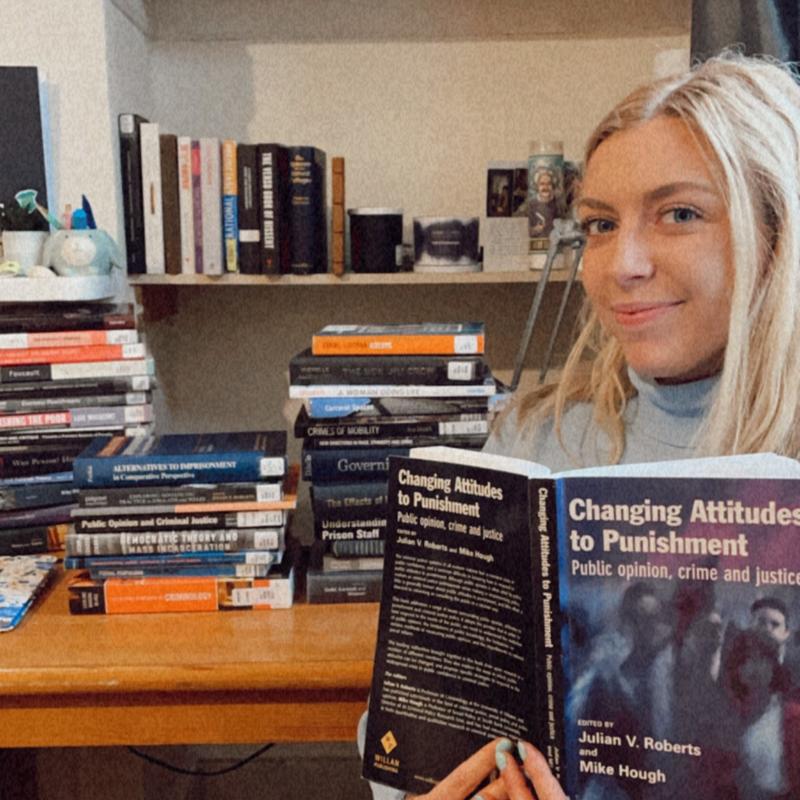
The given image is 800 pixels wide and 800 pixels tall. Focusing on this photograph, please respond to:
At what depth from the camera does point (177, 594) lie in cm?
116

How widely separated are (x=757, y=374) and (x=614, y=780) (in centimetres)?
44

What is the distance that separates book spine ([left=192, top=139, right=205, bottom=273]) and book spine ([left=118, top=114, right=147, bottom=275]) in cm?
9

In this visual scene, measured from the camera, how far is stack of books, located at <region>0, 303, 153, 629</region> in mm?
1305

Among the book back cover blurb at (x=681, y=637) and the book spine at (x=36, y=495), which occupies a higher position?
the book back cover blurb at (x=681, y=637)

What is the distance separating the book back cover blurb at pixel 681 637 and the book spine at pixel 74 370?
2.91 ft

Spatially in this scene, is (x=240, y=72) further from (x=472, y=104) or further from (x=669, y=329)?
(x=669, y=329)

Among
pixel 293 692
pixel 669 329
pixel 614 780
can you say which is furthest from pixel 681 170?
pixel 293 692

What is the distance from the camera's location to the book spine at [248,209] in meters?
1.41

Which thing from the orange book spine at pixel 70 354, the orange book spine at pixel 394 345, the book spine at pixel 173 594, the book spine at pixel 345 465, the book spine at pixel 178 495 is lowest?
the book spine at pixel 173 594

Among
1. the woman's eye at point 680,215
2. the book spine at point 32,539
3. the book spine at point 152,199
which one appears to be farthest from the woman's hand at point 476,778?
the book spine at point 152,199

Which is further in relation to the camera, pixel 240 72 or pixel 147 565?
pixel 240 72

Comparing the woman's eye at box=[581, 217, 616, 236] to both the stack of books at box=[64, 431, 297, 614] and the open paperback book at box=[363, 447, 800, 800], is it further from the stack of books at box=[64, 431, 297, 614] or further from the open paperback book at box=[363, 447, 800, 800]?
the stack of books at box=[64, 431, 297, 614]

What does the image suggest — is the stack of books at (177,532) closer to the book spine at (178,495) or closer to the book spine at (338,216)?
the book spine at (178,495)

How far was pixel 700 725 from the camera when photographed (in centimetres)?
60
